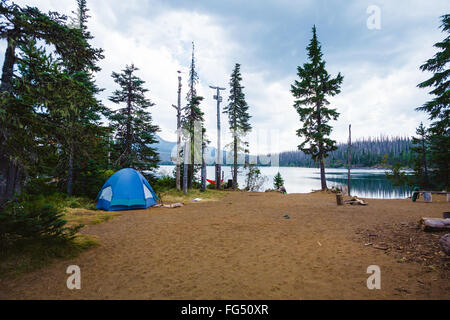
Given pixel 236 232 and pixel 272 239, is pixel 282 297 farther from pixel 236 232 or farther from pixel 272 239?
pixel 236 232

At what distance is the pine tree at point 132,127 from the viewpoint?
17.0m

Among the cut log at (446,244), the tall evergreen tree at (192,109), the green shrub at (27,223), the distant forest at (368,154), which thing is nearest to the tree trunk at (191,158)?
the tall evergreen tree at (192,109)

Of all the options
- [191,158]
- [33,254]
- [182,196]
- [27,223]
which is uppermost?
[191,158]

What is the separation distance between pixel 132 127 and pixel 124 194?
8.45 meters

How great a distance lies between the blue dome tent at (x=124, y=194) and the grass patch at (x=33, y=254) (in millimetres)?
5758

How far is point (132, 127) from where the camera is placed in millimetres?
17359

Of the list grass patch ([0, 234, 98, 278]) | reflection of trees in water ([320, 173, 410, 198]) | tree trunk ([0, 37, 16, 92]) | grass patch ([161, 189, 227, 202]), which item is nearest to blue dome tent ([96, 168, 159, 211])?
grass patch ([161, 189, 227, 202])

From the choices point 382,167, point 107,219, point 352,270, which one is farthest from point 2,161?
point 382,167

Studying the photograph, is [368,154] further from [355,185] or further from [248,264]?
[248,264]

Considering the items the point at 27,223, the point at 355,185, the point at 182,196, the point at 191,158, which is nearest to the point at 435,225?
the point at 27,223

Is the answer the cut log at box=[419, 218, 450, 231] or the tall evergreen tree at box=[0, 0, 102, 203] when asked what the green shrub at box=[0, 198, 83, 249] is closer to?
the tall evergreen tree at box=[0, 0, 102, 203]

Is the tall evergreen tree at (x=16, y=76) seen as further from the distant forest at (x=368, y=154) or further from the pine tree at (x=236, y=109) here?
the distant forest at (x=368, y=154)

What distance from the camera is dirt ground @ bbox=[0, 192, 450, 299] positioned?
11.2 feet
